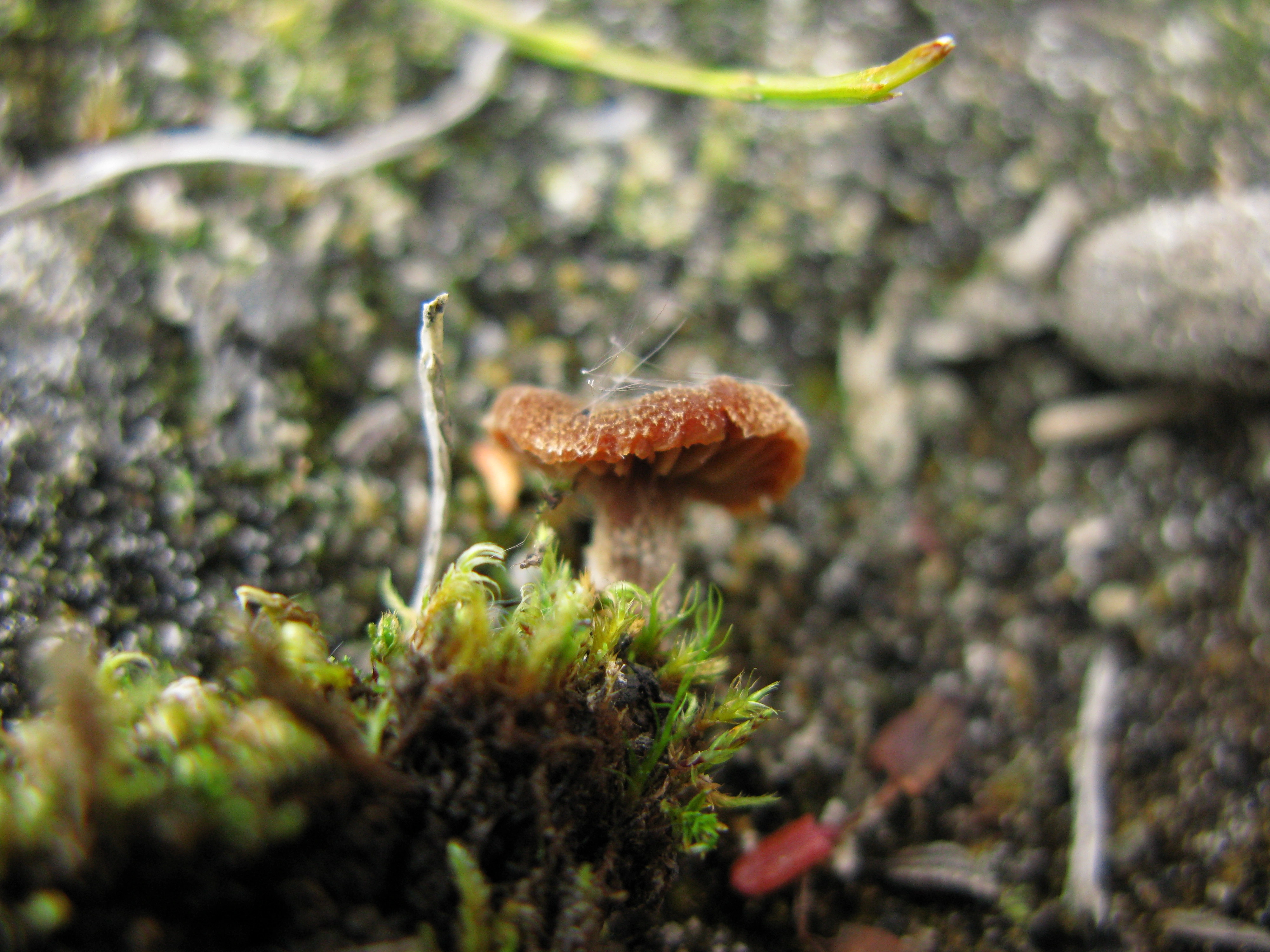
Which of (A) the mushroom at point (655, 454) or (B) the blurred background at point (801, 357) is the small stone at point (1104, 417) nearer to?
(B) the blurred background at point (801, 357)

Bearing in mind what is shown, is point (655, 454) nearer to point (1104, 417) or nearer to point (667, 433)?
point (667, 433)

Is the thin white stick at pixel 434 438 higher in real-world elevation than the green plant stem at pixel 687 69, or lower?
lower

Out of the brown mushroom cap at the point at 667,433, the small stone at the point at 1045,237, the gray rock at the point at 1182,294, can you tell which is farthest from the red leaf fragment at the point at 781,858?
the small stone at the point at 1045,237

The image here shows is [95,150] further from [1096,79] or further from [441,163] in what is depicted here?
[1096,79]

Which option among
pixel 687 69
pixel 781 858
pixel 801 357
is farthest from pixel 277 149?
pixel 781 858

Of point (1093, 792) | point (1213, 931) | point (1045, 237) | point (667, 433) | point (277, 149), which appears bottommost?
point (1213, 931)

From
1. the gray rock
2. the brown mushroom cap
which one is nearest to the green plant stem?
the brown mushroom cap

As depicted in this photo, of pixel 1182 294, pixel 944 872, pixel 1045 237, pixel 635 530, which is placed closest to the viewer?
pixel 635 530
